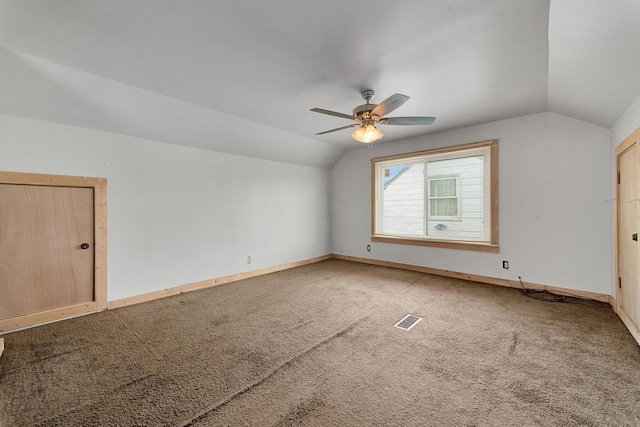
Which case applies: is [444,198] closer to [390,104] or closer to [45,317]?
[390,104]

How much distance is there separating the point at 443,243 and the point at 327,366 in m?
3.57

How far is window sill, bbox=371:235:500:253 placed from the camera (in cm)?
441

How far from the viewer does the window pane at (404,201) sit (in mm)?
5398

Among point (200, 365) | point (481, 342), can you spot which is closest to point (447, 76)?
point (481, 342)

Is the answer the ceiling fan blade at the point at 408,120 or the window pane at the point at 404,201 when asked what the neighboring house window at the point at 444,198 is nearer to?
the window pane at the point at 404,201

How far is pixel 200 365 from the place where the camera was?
223 centimetres

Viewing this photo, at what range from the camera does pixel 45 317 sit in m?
3.12

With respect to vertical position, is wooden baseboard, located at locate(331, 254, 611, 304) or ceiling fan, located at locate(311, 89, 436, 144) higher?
ceiling fan, located at locate(311, 89, 436, 144)

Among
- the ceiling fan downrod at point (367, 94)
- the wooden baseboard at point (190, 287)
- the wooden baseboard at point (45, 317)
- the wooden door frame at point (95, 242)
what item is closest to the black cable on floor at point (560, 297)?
the ceiling fan downrod at point (367, 94)

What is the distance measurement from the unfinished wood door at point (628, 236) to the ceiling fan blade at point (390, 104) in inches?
89.3

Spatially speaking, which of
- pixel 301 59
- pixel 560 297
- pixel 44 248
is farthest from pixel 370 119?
pixel 44 248

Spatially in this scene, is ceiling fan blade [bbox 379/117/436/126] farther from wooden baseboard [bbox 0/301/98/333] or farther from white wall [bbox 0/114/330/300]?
wooden baseboard [bbox 0/301/98/333]

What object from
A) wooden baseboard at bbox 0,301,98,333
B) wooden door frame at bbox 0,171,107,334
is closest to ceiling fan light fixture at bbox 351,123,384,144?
wooden door frame at bbox 0,171,107,334

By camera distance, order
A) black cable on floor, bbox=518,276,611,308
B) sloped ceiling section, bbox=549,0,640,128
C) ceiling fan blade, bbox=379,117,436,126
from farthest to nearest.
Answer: black cable on floor, bbox=518,276,611,308 → ceiling fan blade, bbox=379,117,436,126 → sloped ceiling section, bbox=549,0,640,128
